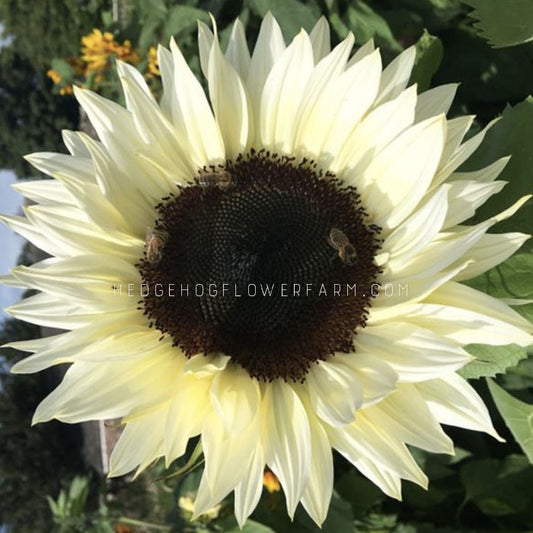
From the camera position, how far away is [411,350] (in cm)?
118

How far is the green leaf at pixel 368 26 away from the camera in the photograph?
2.16 metres

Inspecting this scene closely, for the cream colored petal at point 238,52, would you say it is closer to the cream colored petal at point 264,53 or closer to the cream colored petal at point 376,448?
the cream colored petal at point 264,53

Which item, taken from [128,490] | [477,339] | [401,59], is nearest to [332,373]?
[477,339]

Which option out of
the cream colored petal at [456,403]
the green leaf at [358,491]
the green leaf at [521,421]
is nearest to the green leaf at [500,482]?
the green leaf at [358,491]

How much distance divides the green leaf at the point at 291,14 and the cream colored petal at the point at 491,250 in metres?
1.14

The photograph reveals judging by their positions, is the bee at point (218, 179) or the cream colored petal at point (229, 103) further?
the bee at point (218, 179)

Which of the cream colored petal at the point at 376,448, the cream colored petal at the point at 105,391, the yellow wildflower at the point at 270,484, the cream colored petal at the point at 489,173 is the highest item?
the cream colored petal at the point at 489,173

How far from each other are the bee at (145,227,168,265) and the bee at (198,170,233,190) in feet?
0.57

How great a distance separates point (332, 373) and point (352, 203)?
1.43 feet

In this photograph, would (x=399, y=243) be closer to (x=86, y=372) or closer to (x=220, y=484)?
(x=220, y=484)

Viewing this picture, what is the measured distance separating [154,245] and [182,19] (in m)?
1.30

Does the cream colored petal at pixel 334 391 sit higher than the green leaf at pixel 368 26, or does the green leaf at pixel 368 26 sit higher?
the green leaf at pixel 368 26

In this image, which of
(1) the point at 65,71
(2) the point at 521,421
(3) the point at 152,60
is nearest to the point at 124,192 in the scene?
(2) the point at 521,421

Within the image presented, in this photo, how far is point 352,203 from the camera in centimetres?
149
